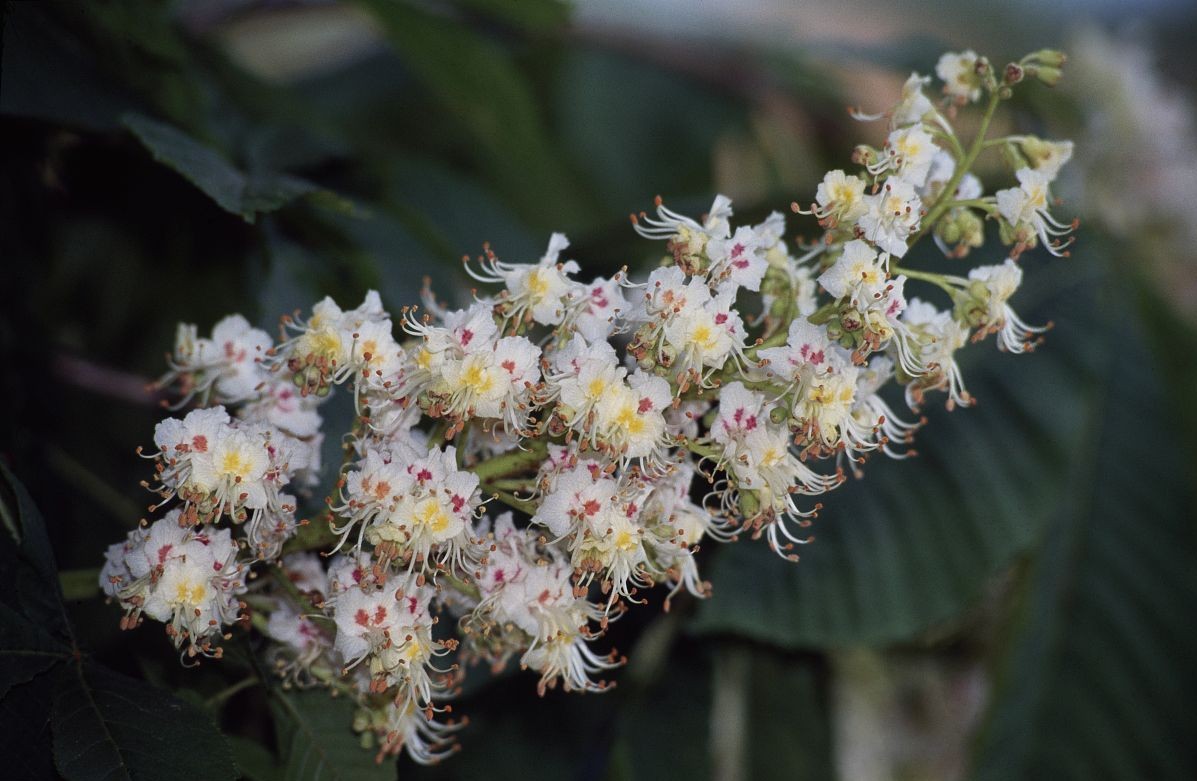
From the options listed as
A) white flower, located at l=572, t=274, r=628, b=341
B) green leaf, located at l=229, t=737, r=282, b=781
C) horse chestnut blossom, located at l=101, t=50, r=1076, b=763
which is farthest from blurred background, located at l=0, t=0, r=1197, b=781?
white flower, located at l=572, t=274, r=628, b=341

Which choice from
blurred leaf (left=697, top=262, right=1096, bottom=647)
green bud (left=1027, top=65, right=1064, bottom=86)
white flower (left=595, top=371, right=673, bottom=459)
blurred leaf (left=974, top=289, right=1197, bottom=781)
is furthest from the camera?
blurred leaf (left=974, top=289, right=1197, bottom=781)

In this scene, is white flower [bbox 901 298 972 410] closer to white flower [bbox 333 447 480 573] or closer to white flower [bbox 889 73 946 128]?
white flower [bbox 889 73 946 128]

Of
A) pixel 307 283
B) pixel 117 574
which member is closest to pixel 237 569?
pixel 117 574

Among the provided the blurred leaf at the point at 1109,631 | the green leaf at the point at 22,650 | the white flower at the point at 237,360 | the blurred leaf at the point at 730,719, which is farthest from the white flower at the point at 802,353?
the blurred leaf at the point at 1109,631

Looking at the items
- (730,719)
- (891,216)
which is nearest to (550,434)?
(891,216)

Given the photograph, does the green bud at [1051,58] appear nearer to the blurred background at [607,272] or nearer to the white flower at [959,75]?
the white flower at [959,75]

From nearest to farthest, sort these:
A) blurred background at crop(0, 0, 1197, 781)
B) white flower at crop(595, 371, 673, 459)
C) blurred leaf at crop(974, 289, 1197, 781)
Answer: white flower at crop(595, 371, 673, 459) < blurred background at crop(0, 0, 1197, 781) < blurred leaf at crop(974, 289, 1197, 781)
